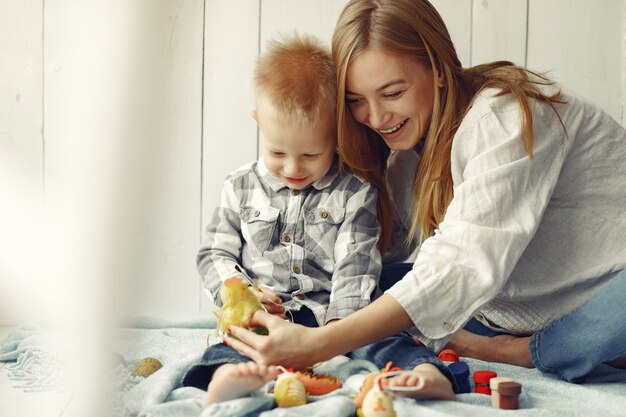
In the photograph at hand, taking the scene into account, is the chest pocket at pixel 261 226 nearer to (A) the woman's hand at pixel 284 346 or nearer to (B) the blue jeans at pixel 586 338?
(A) the woman's hand at pixel 284 346

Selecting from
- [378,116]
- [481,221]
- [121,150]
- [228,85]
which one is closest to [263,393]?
[481,221]

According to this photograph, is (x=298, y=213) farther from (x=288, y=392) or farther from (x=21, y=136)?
(x=21, y=136)

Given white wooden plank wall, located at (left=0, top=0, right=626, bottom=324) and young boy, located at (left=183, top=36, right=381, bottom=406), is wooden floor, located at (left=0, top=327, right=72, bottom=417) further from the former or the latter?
white wooden plank wall, located at (left=0, top=0, right=626, bottom=324)

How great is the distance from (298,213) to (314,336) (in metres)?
0.33

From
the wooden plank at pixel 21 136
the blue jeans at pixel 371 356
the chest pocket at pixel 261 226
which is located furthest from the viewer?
the wooden plank at pixel 21 136

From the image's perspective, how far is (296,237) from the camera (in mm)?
1211

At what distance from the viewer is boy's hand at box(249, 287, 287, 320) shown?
110cm

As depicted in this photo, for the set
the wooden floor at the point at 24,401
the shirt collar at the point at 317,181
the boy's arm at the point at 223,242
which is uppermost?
the shirt collar at the point at 317,181

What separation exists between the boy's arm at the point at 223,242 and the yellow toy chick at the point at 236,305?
0.62ft

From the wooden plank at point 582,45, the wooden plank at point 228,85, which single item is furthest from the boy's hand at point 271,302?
the wooden plank at point 582,45

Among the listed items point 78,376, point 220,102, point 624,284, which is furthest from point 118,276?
point 220,102

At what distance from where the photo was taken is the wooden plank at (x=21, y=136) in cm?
152

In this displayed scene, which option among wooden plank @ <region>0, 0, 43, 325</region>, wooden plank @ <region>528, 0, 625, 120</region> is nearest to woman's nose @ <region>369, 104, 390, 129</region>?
wooden plank @ <region>528, 0, 625, 120</region>

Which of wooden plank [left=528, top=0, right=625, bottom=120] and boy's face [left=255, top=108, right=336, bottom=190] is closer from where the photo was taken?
boy's face [left=255, top=108, right=336, bottom=190]
